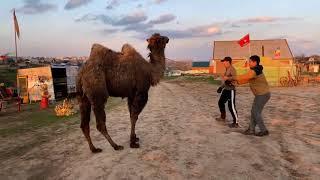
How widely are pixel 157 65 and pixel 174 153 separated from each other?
7.32 feet

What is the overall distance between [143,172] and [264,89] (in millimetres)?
4824

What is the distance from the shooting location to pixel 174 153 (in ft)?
28.0

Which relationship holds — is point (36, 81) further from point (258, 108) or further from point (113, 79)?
point (258, 108)

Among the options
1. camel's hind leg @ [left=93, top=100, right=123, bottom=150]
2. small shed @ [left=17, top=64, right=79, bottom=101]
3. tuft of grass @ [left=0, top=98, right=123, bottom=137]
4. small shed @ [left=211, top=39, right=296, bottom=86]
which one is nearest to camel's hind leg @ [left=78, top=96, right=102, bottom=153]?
camel's hind leg @ [left=93, top=100, right=123, bottom=150]

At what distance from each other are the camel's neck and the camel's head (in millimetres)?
126

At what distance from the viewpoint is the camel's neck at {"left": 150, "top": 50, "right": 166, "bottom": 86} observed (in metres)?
9.36

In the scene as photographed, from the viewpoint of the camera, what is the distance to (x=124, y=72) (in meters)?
8.94

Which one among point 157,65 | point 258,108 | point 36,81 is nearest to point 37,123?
point 157,65

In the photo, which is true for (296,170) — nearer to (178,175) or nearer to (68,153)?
(178,175)

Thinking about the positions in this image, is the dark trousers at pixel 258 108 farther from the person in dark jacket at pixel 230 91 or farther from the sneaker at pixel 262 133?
the person in dark jacket at pixel 230 91

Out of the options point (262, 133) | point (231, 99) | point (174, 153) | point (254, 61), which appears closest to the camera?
point (174, 153)

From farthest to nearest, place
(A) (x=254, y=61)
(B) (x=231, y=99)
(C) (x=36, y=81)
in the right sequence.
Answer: (C) (x=36, y=81), (B) (x=231, y=99), (A) (x=254, y=61)

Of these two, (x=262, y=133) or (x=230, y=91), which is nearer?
(x=262, y=133)

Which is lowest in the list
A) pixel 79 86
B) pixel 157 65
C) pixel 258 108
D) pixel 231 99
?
pixel 258 108
